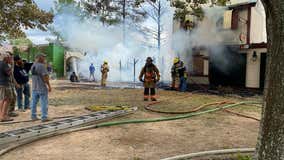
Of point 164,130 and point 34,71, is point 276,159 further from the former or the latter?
point 34,71

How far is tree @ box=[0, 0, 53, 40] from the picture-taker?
49.5 feet

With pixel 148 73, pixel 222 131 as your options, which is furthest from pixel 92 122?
pixel 148 73

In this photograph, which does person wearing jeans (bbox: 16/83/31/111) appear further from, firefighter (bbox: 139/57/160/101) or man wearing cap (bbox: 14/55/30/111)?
firefighter (bbox: 139/57/160/101)

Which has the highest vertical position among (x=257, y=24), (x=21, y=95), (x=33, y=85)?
(x=257, y=24)

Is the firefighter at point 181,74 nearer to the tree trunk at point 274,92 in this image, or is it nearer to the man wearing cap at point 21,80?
the man wearing cap at point 21,80

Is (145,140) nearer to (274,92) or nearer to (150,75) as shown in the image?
(274,92)

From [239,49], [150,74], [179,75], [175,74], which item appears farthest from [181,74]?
[150,74]

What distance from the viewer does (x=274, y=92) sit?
3.62 meters

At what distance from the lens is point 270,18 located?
3723 mm

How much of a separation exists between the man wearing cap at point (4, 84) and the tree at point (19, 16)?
782 cm

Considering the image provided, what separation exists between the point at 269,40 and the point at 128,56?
981 inches

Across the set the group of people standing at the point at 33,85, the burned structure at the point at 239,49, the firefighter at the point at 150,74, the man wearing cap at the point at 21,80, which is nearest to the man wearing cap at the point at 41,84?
the group of people standing at the point at 33,85

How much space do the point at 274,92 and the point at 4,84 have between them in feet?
20.3

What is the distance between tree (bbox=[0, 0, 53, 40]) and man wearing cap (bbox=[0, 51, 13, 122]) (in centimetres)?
782
